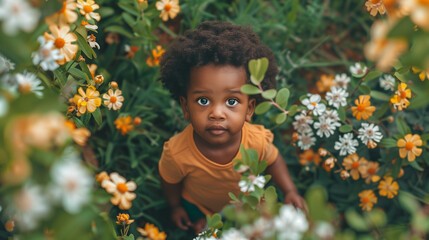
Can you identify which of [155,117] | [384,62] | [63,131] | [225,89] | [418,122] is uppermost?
[384,62]

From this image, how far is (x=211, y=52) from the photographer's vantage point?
3.87ft

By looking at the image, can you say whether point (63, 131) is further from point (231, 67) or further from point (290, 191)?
point (290, 191)

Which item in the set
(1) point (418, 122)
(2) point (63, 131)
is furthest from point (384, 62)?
(1) point (418, 122)

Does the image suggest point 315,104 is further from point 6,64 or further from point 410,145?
point 6,64

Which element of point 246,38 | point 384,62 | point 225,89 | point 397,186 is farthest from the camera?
point 397,186

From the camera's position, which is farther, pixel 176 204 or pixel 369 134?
pixel 176 204

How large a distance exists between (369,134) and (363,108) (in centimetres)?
10

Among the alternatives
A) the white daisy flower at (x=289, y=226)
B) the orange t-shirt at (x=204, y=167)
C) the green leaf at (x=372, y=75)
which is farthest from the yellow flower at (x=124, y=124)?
the white daisy flower at (x=289, y=226)

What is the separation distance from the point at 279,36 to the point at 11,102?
158 centimetres

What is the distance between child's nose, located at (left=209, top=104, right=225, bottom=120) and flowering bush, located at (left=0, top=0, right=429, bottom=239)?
0.60ft

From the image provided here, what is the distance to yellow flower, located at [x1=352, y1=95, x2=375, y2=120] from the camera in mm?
1299

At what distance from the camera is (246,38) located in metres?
1.26

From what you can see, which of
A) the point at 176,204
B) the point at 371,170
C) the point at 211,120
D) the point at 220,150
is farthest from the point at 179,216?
the point at 371,170

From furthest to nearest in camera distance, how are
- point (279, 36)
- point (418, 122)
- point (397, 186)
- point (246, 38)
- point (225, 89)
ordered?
point (279, 36), point (418, 122), point (397, 186), point (246, 38), point (225, 89)
